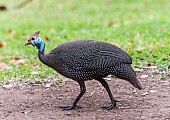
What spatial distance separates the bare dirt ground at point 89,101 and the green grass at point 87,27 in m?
0.56

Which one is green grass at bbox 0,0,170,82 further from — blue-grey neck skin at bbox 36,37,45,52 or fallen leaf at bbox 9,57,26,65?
blue-grey neck skin at bbox 36,37,45,52

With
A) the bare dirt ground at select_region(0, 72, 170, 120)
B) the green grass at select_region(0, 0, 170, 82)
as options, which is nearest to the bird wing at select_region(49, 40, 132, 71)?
the bare dirt ground at select_region(0, 72, 170, 120)

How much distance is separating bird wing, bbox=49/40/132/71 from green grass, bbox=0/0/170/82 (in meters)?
1.48

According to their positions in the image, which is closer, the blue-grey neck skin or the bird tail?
the bird tail

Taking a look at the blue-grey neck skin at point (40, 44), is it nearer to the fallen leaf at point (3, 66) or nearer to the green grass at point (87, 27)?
the green grass at point (87, 27)

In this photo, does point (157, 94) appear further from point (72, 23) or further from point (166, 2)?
point (166, 2)

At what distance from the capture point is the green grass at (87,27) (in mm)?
7449

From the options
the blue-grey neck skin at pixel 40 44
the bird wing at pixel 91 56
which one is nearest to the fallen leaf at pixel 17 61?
the blue-grey neck skin at pixel 40 44

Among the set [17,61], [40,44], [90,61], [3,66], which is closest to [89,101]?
[90,61]

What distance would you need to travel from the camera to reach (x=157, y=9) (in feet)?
41.4

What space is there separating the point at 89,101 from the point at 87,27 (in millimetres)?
5319

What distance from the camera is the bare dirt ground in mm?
5207

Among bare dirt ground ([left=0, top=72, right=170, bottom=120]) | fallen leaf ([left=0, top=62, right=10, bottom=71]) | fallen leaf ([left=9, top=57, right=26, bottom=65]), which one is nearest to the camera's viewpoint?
bare dirt ground ([left=0, top=72, right=170, bottom=120])

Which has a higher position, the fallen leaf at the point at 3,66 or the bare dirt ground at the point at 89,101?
the fallen leaf at the point at 3,66
